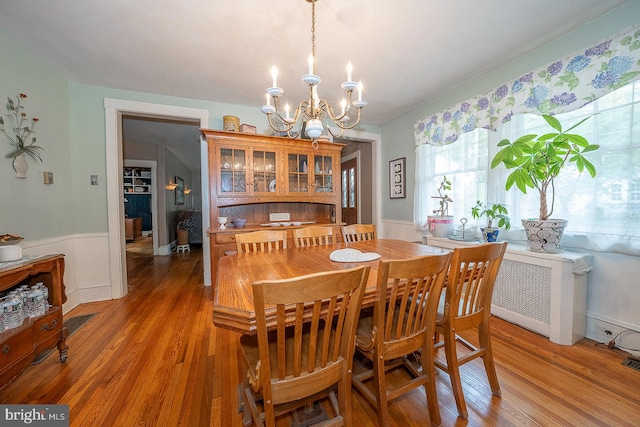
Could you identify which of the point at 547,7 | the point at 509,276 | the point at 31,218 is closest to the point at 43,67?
the point at 31,218

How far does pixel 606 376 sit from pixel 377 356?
1.61m

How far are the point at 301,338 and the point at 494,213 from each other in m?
2.29

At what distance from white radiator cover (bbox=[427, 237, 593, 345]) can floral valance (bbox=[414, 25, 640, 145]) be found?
1.17 m

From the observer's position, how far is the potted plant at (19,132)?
1907 millimetres

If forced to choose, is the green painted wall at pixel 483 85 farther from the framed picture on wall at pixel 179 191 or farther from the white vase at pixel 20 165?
the framed picture on wall at pixel 179 191

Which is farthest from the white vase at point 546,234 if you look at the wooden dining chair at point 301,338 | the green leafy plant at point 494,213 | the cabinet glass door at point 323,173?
the cabinet glass door at point 323,173

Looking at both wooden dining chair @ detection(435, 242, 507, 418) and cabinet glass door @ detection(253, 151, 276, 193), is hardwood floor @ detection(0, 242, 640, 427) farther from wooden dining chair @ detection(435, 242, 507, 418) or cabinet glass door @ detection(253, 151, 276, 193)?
cabinet glass door @ detection(253, 151, 276, 193)

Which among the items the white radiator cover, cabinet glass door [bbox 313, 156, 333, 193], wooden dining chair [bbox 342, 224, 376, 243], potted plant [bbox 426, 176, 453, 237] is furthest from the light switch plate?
the white radiator cover

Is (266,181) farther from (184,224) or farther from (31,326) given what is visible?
(184,224)

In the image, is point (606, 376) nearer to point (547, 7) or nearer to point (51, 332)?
point (547, 7)

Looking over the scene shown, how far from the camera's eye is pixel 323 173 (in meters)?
3.43

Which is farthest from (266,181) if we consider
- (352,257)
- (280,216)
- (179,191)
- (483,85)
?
(179,191)

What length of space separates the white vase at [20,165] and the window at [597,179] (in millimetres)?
4130

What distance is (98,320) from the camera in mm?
2320
